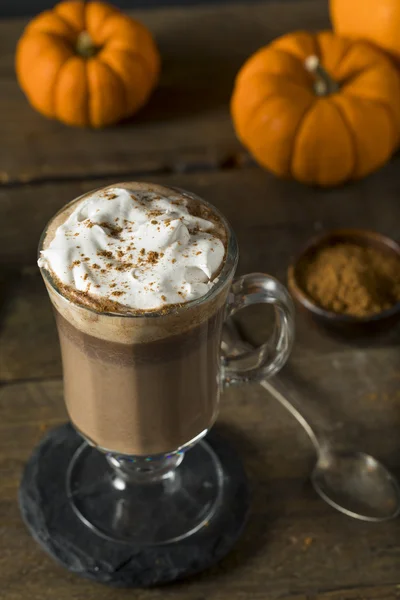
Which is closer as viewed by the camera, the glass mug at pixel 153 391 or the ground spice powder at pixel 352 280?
the glass mug at pixel 153 391

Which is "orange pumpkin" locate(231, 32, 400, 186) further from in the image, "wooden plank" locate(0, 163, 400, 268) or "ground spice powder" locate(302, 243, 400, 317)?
"ground spice powder" locate(302, 243, 400, 317)

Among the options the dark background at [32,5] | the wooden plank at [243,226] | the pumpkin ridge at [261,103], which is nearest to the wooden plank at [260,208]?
the wooden plank at [243,226]

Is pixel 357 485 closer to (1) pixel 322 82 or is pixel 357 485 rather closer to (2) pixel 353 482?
(2) pixel 353 482

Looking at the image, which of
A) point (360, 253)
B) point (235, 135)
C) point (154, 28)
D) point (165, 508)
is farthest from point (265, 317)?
point (154, 28)

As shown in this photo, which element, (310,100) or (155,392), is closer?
(155,392)

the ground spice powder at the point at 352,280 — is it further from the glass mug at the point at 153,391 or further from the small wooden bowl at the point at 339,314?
the glass mug at the point at 153,391

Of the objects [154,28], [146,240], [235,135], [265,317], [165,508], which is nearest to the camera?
[146,240]

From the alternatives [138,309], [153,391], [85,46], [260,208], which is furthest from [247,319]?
[85,46]

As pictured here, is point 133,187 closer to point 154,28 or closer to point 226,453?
point 226,453
